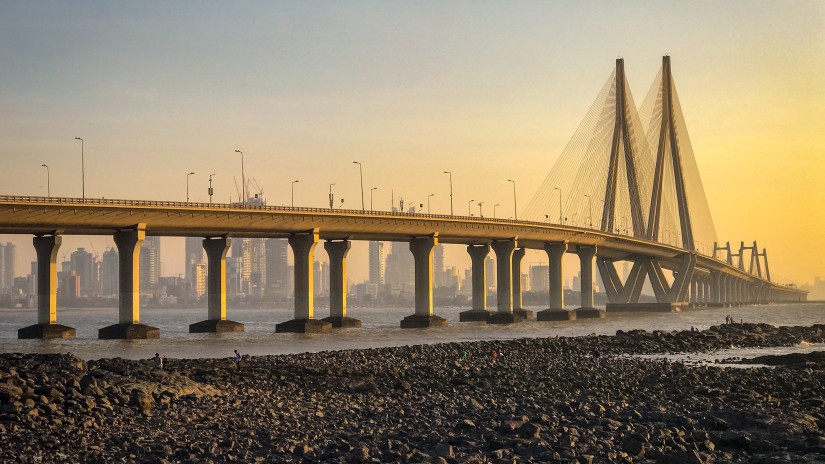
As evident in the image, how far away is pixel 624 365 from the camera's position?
5353 cm

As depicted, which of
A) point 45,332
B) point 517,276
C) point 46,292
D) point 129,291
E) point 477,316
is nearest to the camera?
point 45,332

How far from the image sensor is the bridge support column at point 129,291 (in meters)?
90.2

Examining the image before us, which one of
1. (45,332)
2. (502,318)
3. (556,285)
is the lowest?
(502,318)

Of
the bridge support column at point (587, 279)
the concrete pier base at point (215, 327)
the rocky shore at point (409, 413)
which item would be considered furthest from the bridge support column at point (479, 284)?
the rocky shore at point (409, 413)

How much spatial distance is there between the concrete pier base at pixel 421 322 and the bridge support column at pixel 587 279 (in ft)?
121

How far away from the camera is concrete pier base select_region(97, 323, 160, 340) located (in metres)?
89.7

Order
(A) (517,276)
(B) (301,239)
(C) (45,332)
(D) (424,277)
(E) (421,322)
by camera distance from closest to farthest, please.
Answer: (C) (45,332) < (B) (301,239) < (E) (421,322) < (D) (424,277) < (A) (517,276)

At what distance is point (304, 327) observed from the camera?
103m

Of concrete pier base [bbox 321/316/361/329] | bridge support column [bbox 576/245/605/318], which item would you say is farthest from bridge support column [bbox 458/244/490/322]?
concrete pier base [bbox 321/316/361/329]

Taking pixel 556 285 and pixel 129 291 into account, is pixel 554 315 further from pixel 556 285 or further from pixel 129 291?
pixel 129 291

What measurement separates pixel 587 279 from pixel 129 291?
249ft

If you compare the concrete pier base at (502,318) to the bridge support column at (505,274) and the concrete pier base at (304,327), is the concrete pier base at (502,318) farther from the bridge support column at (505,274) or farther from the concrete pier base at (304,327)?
the concrete pier base at (304,327)

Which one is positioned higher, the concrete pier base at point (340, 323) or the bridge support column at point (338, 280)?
the bridge support column at point (338, 280)

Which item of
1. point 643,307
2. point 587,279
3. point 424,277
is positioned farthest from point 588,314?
point 424,277
